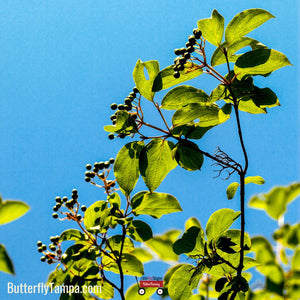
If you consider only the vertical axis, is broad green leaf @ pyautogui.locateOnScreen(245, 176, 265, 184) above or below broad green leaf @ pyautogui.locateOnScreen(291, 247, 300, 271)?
above


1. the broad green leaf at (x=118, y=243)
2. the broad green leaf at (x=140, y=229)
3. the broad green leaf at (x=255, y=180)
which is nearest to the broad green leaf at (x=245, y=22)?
the broad green leaf at (x=255, y=180)

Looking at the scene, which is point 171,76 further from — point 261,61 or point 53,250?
point 53,250

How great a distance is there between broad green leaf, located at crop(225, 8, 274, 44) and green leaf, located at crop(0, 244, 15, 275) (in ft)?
4.15

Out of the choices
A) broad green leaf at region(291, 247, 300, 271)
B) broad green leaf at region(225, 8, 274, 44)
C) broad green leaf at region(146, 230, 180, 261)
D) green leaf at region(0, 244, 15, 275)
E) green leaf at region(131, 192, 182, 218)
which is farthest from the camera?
broad green leaf at region(146, 230, 180, 261)

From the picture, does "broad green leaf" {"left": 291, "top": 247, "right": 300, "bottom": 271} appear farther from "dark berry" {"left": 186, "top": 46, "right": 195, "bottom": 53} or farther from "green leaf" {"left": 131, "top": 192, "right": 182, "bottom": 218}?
"dark berry" {"left": 186, "top": 46, "right": 195, "bottom": 53}

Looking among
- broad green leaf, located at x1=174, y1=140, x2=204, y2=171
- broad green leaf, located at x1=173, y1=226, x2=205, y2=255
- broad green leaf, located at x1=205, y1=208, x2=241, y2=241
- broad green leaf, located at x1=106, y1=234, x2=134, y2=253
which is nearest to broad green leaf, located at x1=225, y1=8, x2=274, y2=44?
broad green leaf, located at x1=174, y1=140, x2=204, y2=171

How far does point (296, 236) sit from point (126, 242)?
112 cm

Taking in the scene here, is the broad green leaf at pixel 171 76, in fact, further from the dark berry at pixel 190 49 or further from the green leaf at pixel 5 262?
the green leaf at pixel 5 262

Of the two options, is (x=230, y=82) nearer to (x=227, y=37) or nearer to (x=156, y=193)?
(x=227, y=37)

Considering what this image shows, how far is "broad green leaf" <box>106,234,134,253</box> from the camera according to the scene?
202cm

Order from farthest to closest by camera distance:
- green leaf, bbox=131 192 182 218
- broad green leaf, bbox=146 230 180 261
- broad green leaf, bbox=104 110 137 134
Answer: broad green leaf, bbox=146 230 180 261 → green leaf, bbox=131 192 182 218 → broad green leaf, bbox=104 110 137 134

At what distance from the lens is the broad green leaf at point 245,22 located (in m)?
1.54

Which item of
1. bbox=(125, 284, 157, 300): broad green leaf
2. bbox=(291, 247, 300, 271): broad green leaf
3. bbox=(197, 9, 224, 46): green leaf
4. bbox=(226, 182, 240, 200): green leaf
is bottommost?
bbox=(291, 247, 300, 271): broad green leaf

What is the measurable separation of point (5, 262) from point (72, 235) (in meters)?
1.02
